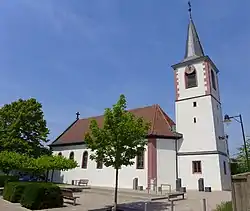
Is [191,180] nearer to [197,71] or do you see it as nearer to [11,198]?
[197,71]

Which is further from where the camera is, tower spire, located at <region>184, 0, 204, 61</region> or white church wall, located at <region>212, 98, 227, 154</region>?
tower spire, located at <region>184, 0, 204, 61</region>

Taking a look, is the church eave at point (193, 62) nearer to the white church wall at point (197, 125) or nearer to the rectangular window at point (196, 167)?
the white church wall at point (197, 125)

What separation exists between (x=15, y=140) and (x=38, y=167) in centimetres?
730

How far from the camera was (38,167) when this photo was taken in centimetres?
1938

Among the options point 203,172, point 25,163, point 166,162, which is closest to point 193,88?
A: point 166,162

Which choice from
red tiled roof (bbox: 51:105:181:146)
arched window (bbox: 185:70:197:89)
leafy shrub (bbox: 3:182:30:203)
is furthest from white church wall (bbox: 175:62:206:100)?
leafy shrub (bbox: 3:182:30:203)

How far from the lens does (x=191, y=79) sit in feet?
91.8

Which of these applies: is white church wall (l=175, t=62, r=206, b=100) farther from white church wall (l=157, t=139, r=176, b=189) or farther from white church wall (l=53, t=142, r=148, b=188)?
white church wall (l=53, t=142, r=148, b=188)

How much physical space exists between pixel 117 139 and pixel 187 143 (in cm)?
1462

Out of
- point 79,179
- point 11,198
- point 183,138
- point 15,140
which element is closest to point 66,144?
point 79,179

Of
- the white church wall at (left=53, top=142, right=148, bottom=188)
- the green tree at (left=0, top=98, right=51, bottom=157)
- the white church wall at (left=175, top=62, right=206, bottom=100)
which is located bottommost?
the white church wall at (left=53, top=142, right=148, bottom=188)

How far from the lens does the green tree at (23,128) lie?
2534cm

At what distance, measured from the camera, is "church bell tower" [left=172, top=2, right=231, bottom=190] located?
78.3 feet

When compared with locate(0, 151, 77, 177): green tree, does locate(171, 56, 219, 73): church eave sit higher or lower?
higher
